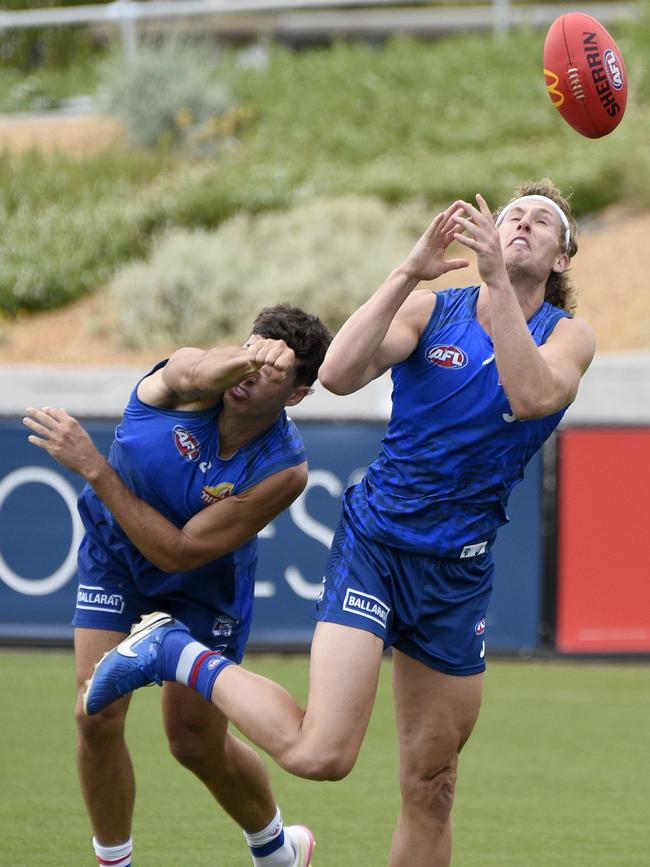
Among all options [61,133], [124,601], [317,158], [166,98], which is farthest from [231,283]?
[124,601]

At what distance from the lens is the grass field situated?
17.9 feet

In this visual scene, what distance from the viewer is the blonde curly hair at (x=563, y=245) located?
4617 mm

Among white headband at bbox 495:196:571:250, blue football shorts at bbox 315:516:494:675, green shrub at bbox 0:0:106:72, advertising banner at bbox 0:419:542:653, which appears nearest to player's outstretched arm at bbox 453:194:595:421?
white headband at bbox 495:196:571:250

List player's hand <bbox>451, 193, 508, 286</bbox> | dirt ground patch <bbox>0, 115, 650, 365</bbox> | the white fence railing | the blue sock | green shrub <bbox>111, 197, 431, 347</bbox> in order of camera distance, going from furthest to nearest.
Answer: the white fence railing → green shrub <bbox>111, 197, 431, 347</bbox> → dirt ground patch <bbox>0, 115, 650, 365</bbox> → the blue sock → player's hand <bbox>451, 193, 508, 286</bbox>

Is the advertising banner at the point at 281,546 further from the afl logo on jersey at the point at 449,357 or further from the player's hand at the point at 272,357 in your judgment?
the player's hand at the point at 272,357

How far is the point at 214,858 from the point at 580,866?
4.57ft

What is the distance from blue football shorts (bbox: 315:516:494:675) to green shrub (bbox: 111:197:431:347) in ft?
28.7

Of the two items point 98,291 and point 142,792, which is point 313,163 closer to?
point 98,291

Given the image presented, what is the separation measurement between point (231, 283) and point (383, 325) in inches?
367

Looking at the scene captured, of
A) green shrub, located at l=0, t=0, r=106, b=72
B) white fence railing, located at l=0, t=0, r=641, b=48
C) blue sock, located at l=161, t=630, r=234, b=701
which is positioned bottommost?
blue sock, located at l=161, t=630, r=234, b=701

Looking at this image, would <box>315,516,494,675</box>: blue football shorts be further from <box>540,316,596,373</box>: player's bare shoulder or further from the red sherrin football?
the red sherrin football

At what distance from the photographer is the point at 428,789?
4508 millimetres

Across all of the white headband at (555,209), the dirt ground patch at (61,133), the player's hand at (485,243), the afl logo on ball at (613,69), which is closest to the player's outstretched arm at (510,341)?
the player's hand at (485,243)

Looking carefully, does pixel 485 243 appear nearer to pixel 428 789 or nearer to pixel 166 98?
pixel 428 789
